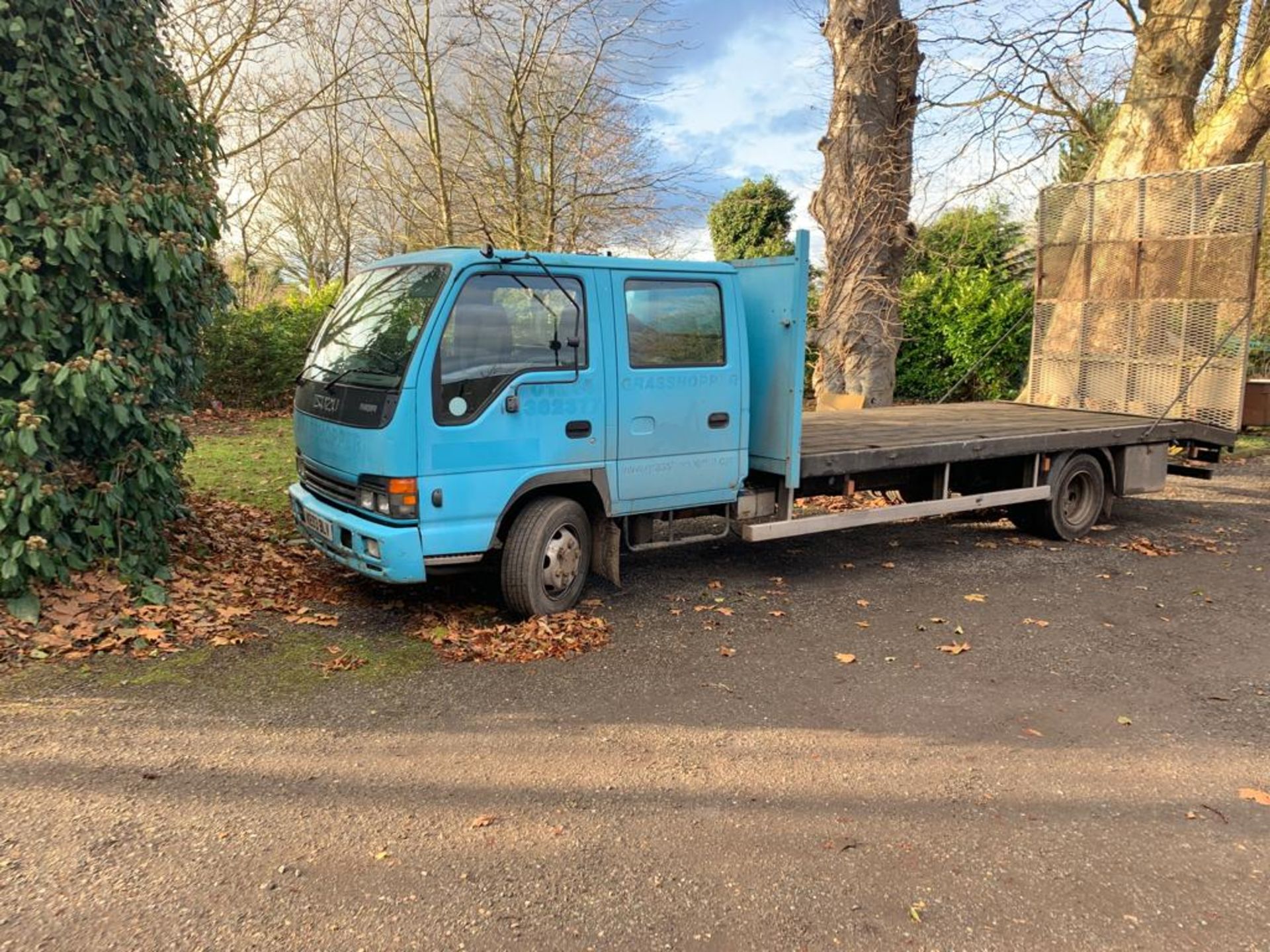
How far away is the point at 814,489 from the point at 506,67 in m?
10.2

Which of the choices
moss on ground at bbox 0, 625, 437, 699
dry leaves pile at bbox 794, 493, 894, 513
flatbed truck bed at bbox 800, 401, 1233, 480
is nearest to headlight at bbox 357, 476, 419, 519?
moss on ground at bbox 0, 625, 437, 699

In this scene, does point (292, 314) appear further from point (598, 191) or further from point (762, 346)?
point (762, 346)

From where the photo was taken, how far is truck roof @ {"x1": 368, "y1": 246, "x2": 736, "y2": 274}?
16.7 ft

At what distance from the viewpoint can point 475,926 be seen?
8.98 feet

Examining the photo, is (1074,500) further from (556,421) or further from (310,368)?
(310,368)

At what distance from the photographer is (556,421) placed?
5.25 meters

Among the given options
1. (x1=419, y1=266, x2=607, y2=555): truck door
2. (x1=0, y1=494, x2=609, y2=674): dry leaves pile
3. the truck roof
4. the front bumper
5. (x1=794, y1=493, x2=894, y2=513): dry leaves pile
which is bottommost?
(x1=0, y1=494, x2=609, y2=674): dry leaves pile

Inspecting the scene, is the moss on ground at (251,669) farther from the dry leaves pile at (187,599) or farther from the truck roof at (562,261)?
the truck roof at (562,261)

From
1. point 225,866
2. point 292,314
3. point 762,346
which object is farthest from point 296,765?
point 292,314

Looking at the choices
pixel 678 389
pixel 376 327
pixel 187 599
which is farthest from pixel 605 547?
pixel 187 599

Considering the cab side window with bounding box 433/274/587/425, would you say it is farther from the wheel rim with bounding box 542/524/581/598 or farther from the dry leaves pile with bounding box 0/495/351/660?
the dry leaves pile with bounding box 0/495/351/660

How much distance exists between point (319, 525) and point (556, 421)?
1610 mm

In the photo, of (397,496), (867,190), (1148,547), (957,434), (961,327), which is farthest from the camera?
(961,327)

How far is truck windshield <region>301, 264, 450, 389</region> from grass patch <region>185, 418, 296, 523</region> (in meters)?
2.63
